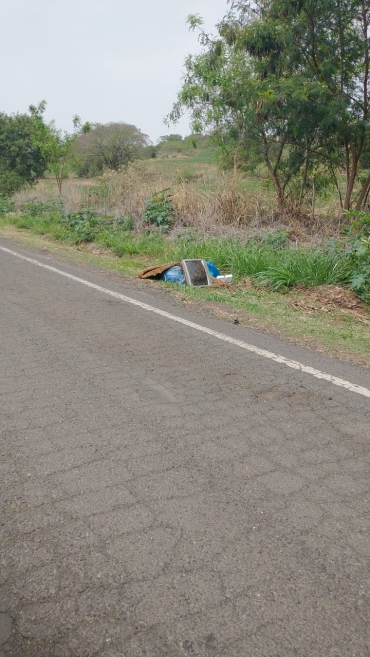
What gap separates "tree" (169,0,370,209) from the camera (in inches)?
460

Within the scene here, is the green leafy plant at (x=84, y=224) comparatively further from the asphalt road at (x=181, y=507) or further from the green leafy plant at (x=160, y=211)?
the asphalt road at (x=181, y=507)

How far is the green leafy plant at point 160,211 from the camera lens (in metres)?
14.0

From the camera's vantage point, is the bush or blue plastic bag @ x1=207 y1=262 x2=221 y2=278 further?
blue plastic bag @ x1=207 y1=262 x2=221 y2=278

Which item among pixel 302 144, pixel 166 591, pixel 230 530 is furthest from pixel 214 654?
pixel 302 144

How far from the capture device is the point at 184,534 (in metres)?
2.61

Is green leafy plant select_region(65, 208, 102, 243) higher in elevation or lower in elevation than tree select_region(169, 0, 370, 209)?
lower

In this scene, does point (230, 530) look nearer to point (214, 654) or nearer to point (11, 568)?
point (214, 654)

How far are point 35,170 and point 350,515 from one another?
38338 millimetres

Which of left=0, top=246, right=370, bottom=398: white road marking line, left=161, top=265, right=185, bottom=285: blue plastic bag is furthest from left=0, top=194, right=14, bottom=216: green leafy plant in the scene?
left=161, top=265, right=185, bottom=285: blue plastic bag

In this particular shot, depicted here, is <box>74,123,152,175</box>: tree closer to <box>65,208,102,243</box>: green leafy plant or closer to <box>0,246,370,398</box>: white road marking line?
<box>65,208,102,243</box>: green leafy plant

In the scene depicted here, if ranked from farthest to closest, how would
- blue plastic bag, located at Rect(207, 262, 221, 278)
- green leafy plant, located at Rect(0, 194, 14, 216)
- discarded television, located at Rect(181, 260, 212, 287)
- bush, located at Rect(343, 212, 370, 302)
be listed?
green leafy plant, located at Rect(0, 194, 14, 216) → blue plastic bag, located at Rect(207, 262, 221, 278) → discarded television, located at Rect(181, 260, 212, 287) → bush, located at Rect(343, 212, 370, 302)

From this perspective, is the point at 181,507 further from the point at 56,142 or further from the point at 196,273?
the point at 56,142

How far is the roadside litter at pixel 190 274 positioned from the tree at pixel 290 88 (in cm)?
456

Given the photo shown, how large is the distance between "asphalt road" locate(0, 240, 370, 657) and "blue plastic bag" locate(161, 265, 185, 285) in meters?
4.11
